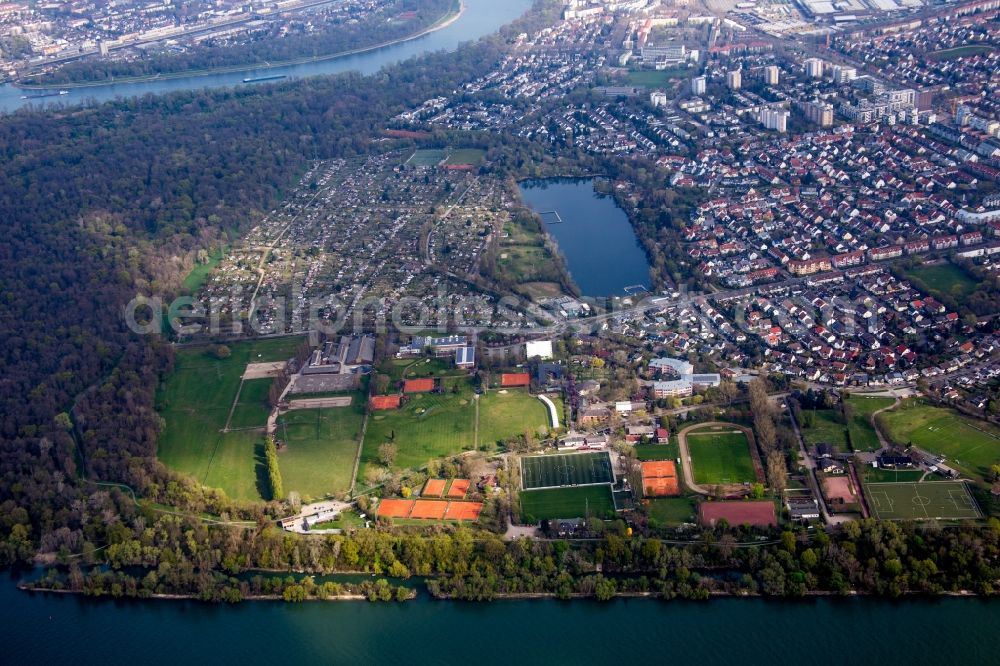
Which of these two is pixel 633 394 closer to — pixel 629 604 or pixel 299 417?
pixel 629 604

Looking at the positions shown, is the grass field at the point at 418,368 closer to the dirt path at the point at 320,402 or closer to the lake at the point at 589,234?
the dirt path at the point at 320,402

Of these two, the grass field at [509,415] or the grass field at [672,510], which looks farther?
the grass field at [509,415]

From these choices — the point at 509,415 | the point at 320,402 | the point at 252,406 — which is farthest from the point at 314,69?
the point at 509,415

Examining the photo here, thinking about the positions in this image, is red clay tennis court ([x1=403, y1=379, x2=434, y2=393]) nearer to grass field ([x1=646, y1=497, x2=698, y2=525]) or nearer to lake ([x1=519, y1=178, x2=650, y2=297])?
lake ([x1=519, y1=178, x2=650, y2=297])

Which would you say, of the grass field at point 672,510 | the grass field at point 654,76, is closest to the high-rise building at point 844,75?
the grass field at point 654,76

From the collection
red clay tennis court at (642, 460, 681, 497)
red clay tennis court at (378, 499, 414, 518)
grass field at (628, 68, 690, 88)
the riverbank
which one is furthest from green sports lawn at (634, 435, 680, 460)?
the riverbank
